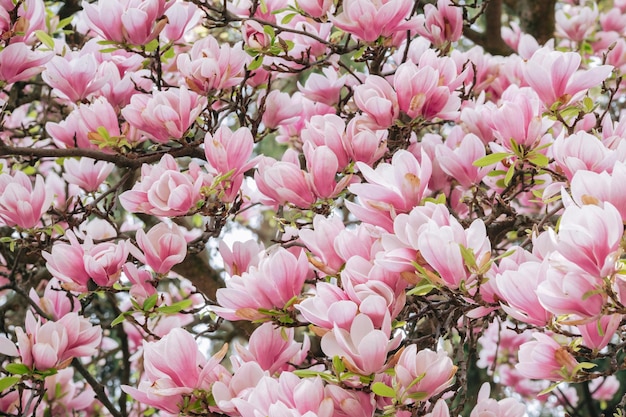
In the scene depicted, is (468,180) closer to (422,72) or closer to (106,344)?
(422,72)

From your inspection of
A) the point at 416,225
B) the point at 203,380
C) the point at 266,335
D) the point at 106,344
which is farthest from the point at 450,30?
the point at 106,344

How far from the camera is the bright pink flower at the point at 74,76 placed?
1626mm

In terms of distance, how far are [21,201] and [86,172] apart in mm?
223

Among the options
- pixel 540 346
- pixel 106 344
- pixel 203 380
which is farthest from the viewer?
pixel 106 344

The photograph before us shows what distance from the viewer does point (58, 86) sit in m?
1.66

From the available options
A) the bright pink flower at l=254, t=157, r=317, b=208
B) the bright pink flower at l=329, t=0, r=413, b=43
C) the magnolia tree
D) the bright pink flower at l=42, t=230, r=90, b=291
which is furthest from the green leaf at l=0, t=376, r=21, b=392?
the bright pink flower at l=329, t=0, r=413, b=43

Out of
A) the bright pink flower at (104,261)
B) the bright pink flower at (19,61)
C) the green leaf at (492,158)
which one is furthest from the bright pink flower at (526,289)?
the bright pink flower at (19,61)

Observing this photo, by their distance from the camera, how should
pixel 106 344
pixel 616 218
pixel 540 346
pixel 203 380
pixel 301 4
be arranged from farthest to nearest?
pixel 106 344 < pixel 301 4 < pixel 203 380 < pixel 540 346 < pixel 616 218

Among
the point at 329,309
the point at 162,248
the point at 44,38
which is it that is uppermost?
the point at 44,38

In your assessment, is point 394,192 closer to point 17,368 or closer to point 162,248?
point 162,248

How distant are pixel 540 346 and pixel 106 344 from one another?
6.42 feet

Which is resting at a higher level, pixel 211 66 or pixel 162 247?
pixel 211 66

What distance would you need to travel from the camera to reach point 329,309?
1047 millimetres

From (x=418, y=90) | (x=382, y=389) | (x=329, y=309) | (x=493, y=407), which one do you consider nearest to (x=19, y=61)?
(x=418, y=90)
